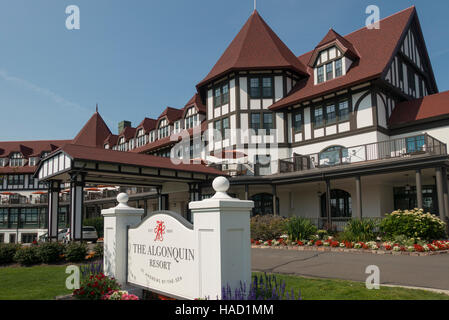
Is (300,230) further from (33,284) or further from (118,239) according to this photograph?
(33,284)

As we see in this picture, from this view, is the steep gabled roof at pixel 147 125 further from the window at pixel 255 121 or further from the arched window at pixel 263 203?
the arched window at pixel 263 203

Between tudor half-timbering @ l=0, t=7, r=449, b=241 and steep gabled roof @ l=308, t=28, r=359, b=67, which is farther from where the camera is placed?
steep gabled roof @ l=308, t=28, r=359, b=67

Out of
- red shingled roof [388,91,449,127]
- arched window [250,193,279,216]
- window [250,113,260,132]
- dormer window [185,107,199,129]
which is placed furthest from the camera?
dormer window [185,107,199,129]

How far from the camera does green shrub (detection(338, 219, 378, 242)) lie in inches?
592

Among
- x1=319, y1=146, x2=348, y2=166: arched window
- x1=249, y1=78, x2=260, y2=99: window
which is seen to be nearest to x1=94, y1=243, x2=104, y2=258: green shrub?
x1=319, y1=146, x2=348, y2=166: arched window

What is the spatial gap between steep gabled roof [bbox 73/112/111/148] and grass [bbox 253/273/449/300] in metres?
46.4

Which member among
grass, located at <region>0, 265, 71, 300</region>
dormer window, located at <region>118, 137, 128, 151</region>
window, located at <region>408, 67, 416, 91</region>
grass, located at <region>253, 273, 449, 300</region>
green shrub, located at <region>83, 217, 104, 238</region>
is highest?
window, located at <region>408, 67, 416, 91</region>

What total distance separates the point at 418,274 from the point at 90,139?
47.7m

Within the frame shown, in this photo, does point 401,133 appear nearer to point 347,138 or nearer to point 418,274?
point 347,138

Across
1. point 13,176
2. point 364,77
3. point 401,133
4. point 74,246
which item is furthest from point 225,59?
point 13,176

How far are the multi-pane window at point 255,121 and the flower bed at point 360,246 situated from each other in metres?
11.1

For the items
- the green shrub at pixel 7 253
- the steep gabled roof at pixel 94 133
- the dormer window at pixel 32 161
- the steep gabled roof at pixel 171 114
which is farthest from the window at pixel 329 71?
the dormer window at pixel 32 161

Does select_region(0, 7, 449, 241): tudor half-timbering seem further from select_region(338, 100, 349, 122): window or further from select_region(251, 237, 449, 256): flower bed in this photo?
Answer: select_region(251, 237, 449, 256): flower bed

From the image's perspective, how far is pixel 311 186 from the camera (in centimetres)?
2458
